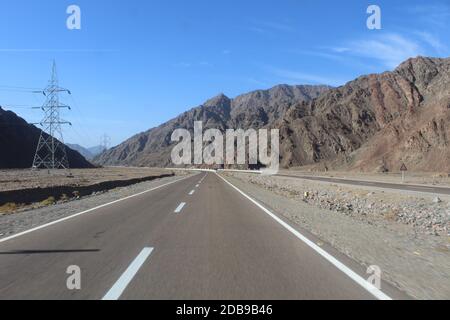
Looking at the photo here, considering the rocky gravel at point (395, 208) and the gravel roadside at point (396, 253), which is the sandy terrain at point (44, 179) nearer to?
the rocky gravel at point (395, 208)

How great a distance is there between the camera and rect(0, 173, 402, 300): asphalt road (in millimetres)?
6109

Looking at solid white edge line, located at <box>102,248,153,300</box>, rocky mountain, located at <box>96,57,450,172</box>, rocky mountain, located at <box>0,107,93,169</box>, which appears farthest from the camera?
rocky mountain, located at <box>0,107,93,169</box>

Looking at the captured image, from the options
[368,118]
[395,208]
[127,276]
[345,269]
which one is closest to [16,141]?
[368,118]

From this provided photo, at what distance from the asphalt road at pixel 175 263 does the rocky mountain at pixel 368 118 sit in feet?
246

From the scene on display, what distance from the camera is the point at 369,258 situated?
855cm

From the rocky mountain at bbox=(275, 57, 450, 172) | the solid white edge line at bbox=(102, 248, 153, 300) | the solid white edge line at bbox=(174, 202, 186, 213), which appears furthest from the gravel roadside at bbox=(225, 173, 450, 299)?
the rocky mountain at bbox=(275, 57, 450, 172)

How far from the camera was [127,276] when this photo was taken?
22.6 feet

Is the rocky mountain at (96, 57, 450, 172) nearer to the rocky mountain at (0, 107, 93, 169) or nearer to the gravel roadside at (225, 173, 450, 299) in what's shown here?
the rocky mountain at (0, 107, 93, 169)

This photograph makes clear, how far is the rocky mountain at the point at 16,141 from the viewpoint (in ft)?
327

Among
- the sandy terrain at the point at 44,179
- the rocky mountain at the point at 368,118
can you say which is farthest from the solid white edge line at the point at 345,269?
the rocky mountain at the point at 368,118

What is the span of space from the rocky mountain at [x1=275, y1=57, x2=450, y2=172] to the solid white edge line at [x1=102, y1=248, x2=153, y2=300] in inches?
3060

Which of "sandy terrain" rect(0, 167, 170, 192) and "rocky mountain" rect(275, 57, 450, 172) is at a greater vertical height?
"rocky mountain" rect(275, 57, 450, 172)

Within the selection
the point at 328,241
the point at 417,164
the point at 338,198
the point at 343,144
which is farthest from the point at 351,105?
the point at 328,241
